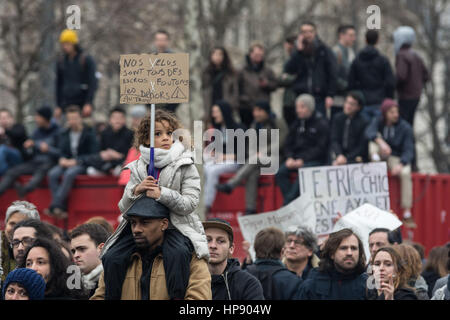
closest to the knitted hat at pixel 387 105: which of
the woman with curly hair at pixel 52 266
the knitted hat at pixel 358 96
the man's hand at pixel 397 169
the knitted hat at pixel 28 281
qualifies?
the knitted hat at pixel 358 96

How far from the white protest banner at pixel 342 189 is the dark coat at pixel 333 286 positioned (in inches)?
127

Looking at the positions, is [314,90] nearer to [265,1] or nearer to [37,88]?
[37,88]

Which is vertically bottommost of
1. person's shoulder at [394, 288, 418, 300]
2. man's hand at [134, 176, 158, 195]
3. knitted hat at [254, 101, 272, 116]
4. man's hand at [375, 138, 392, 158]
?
person's shoulder at [394, 288, 418, 300]

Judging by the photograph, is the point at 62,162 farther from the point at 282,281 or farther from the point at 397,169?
the point at 282,281

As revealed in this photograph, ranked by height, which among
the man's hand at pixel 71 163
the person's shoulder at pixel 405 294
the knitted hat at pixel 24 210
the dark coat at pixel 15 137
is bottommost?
the person's shoulder at pixel 405 294

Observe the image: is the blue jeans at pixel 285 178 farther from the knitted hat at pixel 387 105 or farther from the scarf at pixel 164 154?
the scarf at pixel 164 154

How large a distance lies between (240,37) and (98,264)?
130 ft

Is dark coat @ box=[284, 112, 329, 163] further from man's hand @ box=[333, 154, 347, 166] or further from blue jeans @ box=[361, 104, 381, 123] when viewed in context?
blue jeans @ box=[361, 104, 381, 123]

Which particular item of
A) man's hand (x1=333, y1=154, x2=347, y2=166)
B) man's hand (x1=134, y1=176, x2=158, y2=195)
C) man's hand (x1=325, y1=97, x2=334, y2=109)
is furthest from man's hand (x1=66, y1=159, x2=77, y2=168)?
man's hand (x1=134, y1=176, x2=158, y2=195)

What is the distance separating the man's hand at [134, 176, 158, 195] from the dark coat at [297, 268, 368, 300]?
273cm

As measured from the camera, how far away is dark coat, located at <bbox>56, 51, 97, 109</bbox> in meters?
16.7

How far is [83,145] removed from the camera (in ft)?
51.9

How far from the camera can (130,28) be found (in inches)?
1069

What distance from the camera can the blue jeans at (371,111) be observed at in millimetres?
15059
